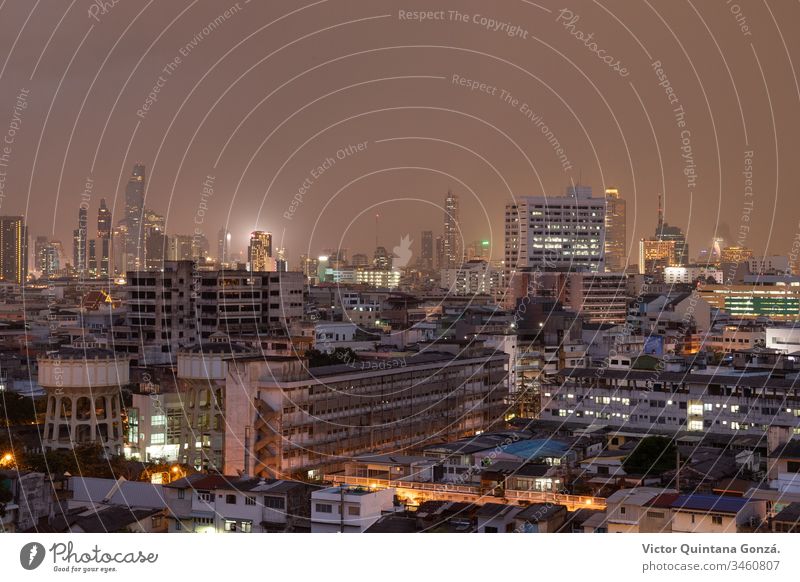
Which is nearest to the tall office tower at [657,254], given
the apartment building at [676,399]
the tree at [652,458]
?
the apartment building at [676,399]

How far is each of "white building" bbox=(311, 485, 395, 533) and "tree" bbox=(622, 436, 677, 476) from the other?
2885mm

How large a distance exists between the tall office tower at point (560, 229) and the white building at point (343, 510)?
3784 cm

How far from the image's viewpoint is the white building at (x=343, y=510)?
9.84 meters

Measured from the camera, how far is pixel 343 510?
9930mm

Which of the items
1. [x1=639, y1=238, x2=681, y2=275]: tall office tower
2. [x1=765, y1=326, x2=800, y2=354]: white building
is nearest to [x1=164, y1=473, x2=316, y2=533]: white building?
[x1=765, y1=326, x2=800, y2=354]: white building

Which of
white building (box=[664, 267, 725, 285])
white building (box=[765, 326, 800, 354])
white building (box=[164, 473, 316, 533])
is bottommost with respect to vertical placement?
white building (box=[164, 473, 316, 533])

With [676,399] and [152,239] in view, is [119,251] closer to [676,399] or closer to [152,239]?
[152,239]

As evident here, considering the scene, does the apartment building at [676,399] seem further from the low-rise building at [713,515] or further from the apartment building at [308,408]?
the low-rise building at [713,515]

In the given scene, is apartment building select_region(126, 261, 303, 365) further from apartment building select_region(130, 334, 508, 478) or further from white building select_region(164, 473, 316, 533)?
white building select_region(164, 473, 316, 533)

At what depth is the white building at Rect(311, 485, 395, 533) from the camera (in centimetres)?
984

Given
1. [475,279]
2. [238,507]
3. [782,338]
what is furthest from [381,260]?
[238,507]

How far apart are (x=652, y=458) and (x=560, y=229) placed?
3658 cm

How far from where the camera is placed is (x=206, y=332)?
23.6 meters
